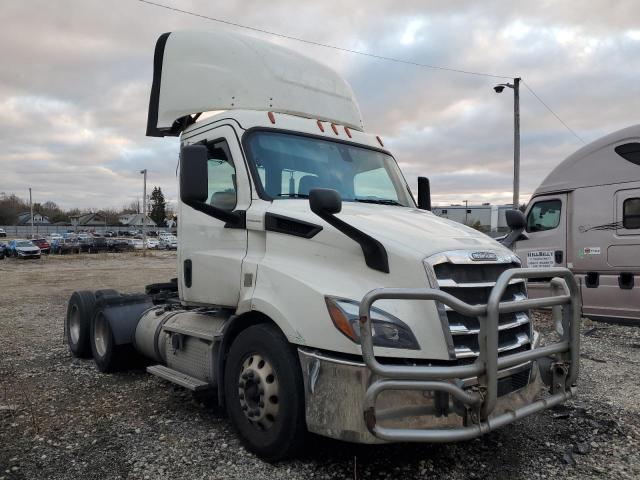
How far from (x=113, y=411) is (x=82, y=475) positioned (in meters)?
1.35

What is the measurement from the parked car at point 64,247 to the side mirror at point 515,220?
4630 cm

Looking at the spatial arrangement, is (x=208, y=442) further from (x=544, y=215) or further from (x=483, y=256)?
(x=544, y=215)

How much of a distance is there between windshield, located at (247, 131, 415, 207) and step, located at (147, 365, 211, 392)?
171 centimetres

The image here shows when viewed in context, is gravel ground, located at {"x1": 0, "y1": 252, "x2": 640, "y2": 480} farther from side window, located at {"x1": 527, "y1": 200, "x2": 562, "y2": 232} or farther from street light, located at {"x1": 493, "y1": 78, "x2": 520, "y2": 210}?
street light, located at {"x1": 493, "y1": 78, "x2": 520, "y2": 210}

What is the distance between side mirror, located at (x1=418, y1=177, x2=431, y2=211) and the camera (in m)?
5.59

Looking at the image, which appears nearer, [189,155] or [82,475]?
[82,475]

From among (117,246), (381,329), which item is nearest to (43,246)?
(117,246)

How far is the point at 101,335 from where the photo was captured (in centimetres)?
646

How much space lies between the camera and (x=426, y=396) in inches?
117

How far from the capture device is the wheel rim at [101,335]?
6301mm

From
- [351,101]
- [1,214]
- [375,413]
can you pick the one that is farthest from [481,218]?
[1,214]

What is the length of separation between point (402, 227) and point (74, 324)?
18.2 feet

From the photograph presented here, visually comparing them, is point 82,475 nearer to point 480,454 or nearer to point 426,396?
point 426,396

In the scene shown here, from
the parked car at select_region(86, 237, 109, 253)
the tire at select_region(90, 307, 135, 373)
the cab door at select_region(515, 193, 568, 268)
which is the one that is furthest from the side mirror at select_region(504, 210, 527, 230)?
the parked car at select_region(86, 237, 109, 253)
